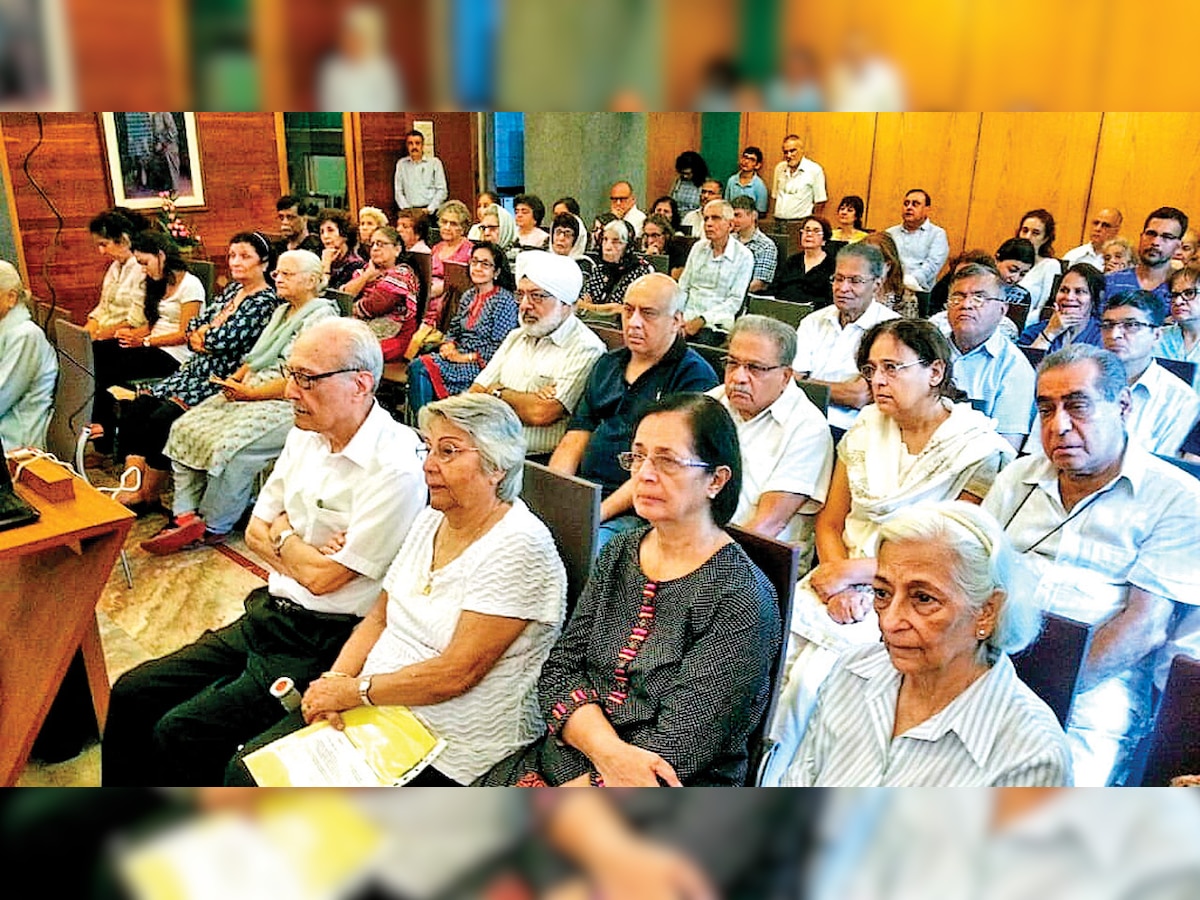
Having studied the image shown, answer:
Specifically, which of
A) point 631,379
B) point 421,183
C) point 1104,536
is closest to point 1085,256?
point 1104,536

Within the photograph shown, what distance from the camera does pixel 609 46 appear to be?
1.47 feet

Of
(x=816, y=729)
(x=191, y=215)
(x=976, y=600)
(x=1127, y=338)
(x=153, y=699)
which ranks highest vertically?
(x=191, y=215)

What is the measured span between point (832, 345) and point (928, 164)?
3.43 ft

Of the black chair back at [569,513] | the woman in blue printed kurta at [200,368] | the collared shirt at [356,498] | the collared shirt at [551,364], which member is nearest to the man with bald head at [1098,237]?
the collared shirt at [551,364]

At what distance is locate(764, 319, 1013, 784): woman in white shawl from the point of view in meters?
1.47

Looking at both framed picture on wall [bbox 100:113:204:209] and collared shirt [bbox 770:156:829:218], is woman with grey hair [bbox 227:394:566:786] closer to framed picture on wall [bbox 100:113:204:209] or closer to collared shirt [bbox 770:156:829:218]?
framed picture on wall [bbox 100:113:204:209]

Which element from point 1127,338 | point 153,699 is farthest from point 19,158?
point 1127,338

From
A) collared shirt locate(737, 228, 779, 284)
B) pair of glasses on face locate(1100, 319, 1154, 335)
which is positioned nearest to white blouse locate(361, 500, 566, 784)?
collared shirt locate(737, 228, 779, 284)

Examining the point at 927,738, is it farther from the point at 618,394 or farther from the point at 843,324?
the point at 843,324

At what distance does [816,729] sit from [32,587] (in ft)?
4.16

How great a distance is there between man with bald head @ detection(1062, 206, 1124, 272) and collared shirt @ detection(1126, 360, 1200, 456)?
36cm

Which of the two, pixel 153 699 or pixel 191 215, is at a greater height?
pixel 191 215

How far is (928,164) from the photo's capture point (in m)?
1.17

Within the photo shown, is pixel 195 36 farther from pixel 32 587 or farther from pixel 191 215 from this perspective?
pixel 32 587
